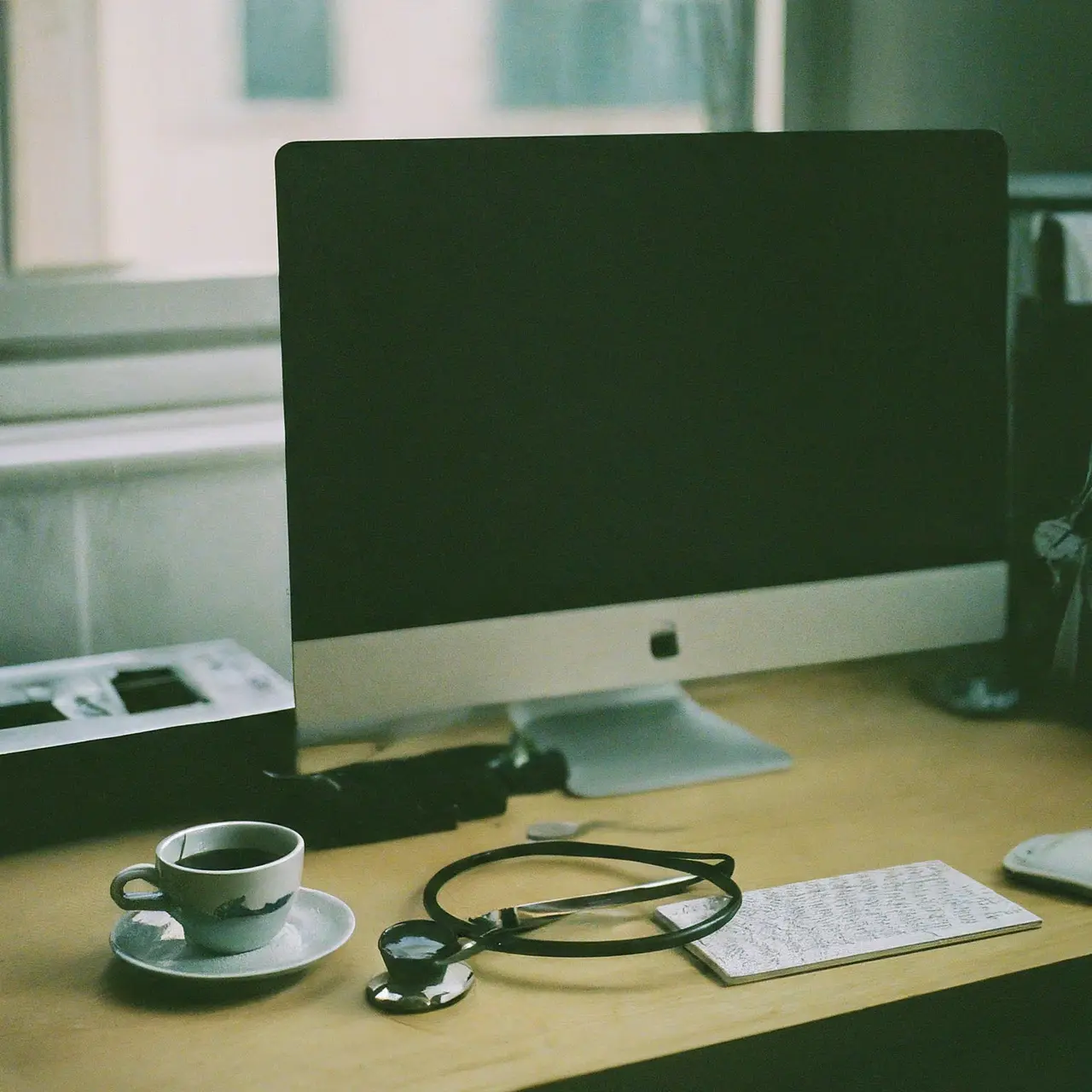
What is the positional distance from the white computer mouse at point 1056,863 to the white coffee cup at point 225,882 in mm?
493

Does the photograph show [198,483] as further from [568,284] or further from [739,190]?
[739,190]

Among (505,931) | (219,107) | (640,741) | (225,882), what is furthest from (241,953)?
(219,107)

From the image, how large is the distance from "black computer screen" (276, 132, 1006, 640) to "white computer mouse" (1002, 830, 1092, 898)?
0.31 metres

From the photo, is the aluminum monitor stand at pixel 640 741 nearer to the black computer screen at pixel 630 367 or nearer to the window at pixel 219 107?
the black computer screen at pixel 630 367

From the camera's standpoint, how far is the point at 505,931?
2.98 ft

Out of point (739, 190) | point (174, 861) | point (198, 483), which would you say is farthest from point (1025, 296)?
point (174, 861)

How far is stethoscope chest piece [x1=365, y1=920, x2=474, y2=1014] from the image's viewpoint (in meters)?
0.85

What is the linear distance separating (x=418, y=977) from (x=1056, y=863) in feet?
1.47

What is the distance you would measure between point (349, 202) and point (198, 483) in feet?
1.43

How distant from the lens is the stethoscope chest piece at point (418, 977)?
2.79ft

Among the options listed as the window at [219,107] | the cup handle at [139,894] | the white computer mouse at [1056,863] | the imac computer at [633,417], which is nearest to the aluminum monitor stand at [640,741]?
the imac computer at [633,417]

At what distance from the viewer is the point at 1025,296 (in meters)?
1.47

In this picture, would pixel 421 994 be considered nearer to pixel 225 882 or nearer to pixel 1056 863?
pixel 225 882

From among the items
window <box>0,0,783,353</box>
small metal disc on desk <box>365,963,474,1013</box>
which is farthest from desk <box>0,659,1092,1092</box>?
window <box>0,0,783,353</box>
